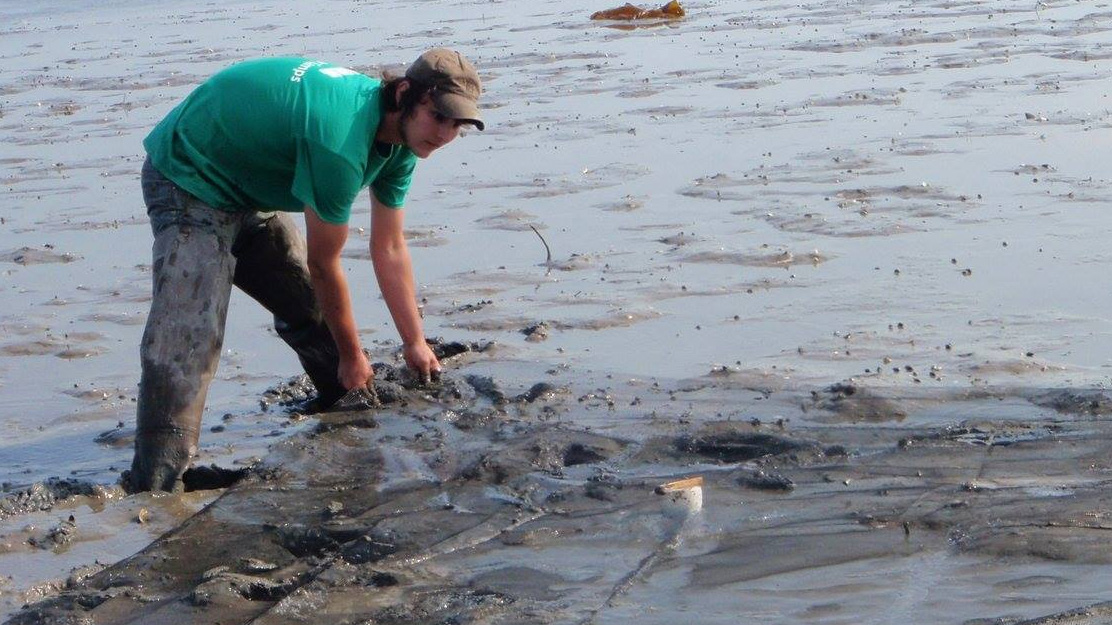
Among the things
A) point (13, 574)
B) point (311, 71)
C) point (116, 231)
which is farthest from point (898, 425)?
point (116, 231)

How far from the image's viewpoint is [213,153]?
516 cm

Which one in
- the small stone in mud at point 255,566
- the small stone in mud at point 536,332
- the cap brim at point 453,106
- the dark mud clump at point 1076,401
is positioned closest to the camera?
the small stone in mud at point 255,566

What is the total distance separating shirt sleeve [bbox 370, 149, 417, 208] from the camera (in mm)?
5160

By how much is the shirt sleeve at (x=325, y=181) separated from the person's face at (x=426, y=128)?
207mm

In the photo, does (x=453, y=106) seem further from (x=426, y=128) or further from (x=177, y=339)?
(x=177, y=339)

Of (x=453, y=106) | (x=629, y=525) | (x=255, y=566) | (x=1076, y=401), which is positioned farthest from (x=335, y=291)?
(x=1076, y=401)

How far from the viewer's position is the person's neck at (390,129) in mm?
4812

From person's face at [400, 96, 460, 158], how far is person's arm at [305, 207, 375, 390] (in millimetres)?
381

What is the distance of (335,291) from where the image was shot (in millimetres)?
5203

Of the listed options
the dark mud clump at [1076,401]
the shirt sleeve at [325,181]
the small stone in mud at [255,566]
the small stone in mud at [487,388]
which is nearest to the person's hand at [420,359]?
the small stone in mud at [487,388]

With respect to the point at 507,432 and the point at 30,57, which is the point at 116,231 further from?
the point at 30,57

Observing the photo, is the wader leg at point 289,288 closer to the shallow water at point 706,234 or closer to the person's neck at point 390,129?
the shallow water at point 706,234

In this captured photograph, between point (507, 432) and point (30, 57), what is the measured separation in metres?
14.5

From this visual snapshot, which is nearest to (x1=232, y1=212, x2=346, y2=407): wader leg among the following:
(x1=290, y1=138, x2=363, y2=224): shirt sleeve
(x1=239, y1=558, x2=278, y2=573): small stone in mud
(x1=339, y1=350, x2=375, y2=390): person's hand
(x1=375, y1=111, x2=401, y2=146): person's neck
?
(x1=339, y1=350, x2=375, y2=390): person's hand
